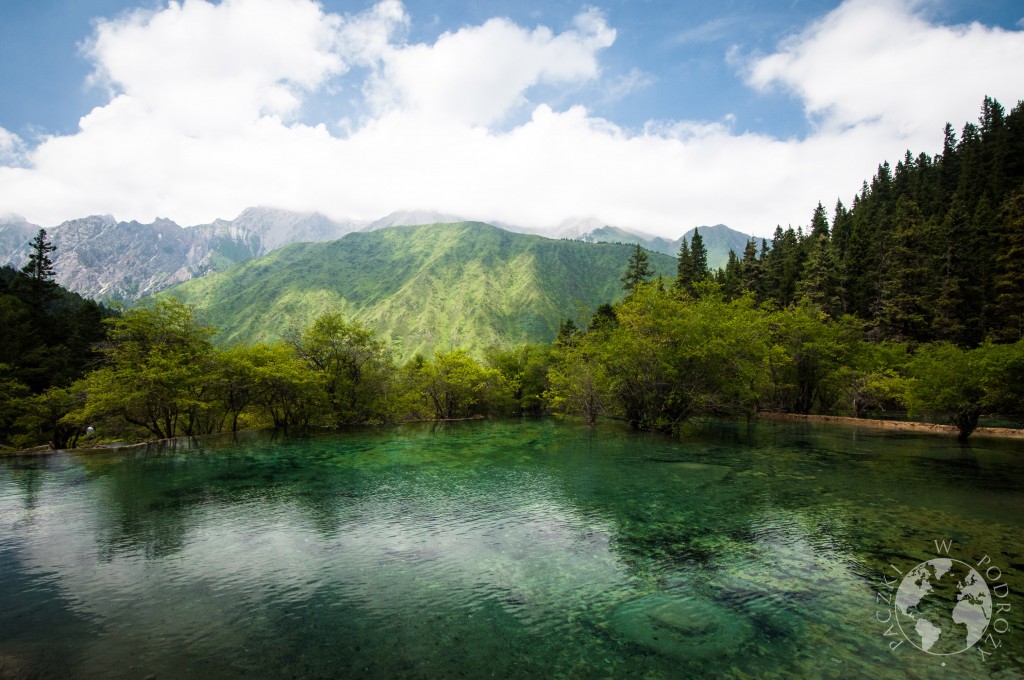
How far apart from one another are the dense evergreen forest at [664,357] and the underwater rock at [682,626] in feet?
106

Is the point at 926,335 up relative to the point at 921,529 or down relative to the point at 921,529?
up

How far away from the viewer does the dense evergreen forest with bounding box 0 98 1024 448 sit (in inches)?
1631

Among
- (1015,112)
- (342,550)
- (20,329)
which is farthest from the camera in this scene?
(1015,112)

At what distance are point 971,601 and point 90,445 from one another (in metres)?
60.1

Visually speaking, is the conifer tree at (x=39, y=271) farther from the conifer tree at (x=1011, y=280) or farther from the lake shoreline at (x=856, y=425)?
the conifer tree at (x=1011, y=280)

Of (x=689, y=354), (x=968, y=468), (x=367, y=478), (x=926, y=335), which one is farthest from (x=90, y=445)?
(x=926, y=335)

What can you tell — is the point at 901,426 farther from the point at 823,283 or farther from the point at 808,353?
the point at 823,283

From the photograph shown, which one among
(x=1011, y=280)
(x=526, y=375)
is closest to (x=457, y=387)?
(x=526, y=375)

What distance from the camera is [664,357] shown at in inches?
1690

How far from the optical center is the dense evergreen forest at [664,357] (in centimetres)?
4144

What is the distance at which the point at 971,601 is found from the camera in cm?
1201

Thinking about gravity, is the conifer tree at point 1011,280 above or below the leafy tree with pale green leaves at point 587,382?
above

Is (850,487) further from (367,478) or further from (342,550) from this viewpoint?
(367,478)

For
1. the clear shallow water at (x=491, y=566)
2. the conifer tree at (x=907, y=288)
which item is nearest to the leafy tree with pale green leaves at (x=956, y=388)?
the clear shallow water at (x=491, y=566)
